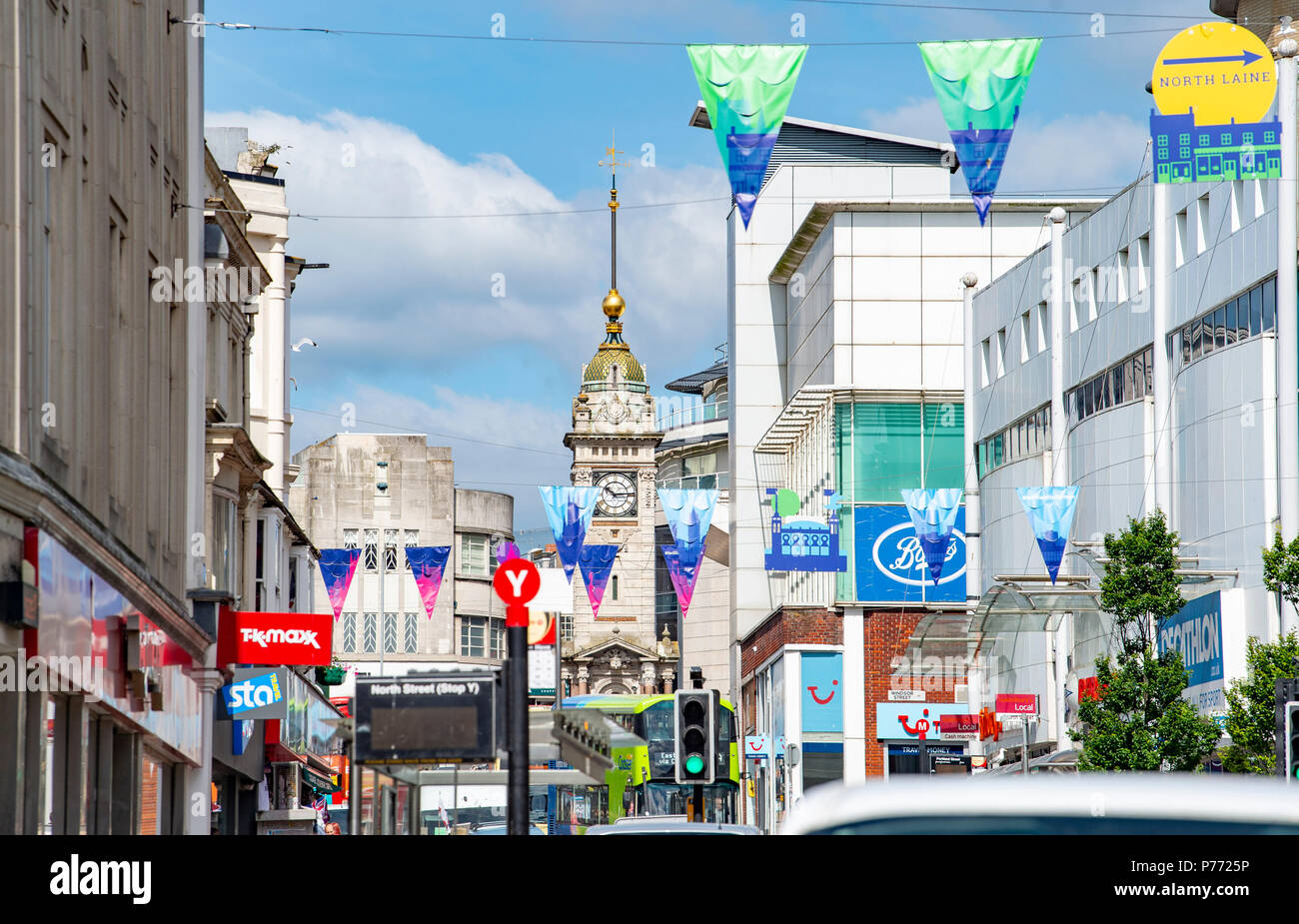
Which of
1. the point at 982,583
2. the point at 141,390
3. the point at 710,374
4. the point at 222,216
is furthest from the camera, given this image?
the point at 710,374

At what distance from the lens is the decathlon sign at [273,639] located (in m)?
30.0

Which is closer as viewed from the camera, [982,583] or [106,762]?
[106,762]

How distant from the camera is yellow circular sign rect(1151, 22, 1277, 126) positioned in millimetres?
34625

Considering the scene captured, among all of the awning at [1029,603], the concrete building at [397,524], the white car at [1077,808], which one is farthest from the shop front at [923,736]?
the white car at [1077,808]

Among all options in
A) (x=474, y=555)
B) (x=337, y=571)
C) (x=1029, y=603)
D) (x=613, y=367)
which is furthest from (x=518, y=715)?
(x=613, y=367)

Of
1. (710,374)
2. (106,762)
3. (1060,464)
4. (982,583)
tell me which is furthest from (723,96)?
(710,374)

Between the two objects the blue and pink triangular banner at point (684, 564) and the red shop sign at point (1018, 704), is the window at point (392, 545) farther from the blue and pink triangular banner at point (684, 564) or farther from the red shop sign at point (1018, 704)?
the red shop sign at point (1018, 704)

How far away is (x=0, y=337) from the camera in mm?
14992

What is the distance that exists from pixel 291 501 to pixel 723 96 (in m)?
92.3
